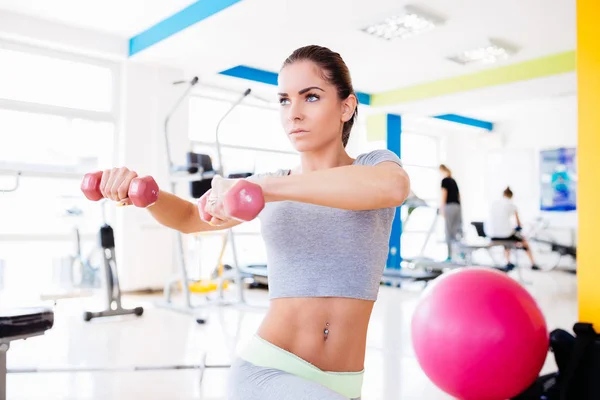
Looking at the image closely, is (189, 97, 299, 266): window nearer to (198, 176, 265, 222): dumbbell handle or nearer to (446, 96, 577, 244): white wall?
(446, 96, 577, 244): white wall

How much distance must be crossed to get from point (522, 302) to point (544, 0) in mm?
3522

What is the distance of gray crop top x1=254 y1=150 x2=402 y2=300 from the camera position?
928 millimetres

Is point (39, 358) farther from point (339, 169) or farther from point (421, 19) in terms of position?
point (421, 19)

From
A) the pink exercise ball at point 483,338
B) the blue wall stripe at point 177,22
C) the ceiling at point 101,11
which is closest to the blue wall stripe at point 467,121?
the blue wall stripe at point 177,22

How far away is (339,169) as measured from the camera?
740mm

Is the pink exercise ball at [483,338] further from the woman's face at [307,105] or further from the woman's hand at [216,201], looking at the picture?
the woman's hand at [216,201]

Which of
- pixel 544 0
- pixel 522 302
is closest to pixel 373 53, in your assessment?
pixel 544 0

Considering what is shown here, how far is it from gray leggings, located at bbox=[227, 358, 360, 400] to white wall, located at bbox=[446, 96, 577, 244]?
31.7 ft

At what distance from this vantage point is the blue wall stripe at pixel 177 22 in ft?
14.7

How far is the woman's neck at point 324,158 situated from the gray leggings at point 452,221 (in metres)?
6.78

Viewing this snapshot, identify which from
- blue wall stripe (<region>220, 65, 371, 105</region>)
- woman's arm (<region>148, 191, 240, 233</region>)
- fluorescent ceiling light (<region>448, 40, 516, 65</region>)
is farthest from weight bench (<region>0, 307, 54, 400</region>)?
fluorescent ceiling light (<region>448, 40, 516, 65</region>)

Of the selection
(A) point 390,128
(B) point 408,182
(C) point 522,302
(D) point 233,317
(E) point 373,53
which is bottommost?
(D) point 233,317

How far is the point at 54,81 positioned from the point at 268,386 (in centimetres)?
568

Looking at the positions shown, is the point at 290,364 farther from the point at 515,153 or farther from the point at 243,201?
the point at 515,153
